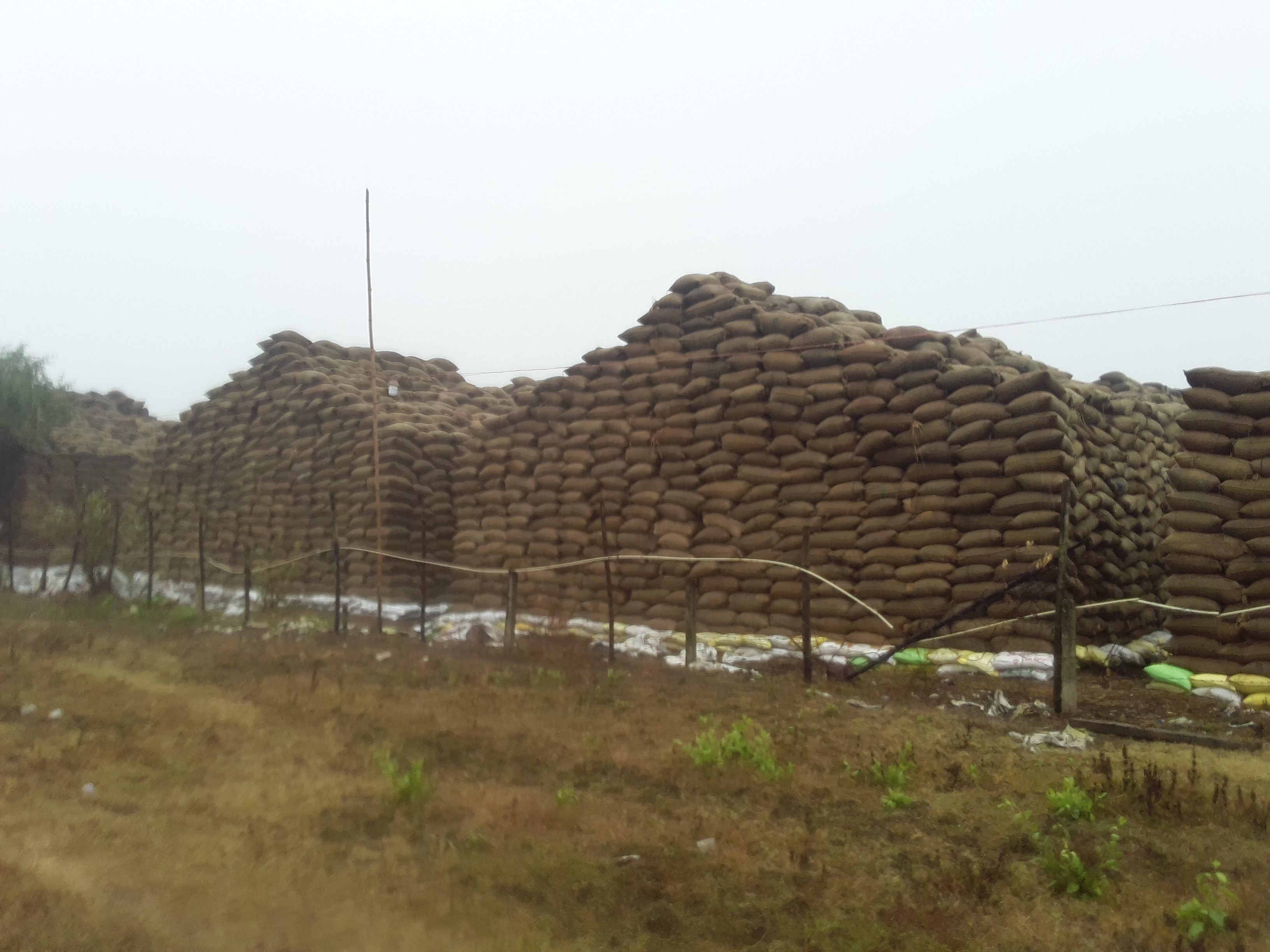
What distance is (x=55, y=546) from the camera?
48.0 feet

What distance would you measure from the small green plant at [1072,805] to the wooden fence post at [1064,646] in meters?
1.80

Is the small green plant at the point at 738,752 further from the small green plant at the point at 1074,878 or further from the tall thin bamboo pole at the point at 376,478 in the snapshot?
the tall thin bamboo pole at the point at 376,478

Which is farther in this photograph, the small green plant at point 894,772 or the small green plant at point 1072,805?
the small green plant at point 894,772

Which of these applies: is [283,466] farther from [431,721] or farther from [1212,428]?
[1212,428]

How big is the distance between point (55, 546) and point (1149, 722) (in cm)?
1536

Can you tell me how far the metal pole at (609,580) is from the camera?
714 cm

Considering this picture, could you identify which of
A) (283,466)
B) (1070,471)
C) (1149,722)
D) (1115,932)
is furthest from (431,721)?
(283,466)

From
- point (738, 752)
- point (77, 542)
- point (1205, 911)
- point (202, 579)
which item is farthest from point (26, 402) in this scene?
point (1205, 911)

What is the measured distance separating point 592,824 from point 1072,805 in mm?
1822

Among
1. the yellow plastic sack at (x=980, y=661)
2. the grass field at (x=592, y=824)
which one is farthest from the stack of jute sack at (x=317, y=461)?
the yellow plastic sack at (x=980, y=661)

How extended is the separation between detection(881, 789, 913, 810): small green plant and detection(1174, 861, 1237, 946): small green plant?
1.06m

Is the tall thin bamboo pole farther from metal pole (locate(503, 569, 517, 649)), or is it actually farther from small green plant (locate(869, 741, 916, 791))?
small green plant (locate(869, 741, 916, 791))

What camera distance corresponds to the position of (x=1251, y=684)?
18.8ft

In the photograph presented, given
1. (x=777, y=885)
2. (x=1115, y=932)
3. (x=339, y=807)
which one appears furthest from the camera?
(x=339, y=807)
